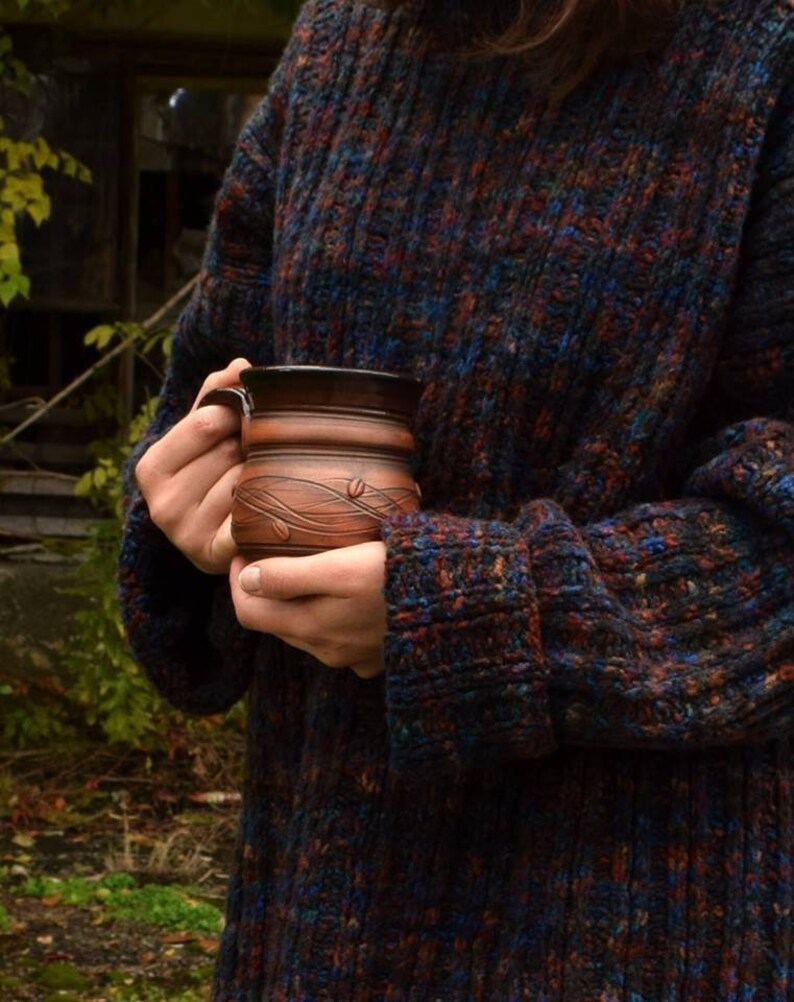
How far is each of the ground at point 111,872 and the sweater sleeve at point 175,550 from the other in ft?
7.46

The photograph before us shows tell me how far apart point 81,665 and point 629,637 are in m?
4.26

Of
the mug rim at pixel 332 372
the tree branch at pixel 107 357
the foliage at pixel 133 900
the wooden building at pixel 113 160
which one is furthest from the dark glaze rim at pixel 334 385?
the wooden building at pixel 113 160

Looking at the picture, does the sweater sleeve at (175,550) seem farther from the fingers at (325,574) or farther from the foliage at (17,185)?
the foliage at (17,185)

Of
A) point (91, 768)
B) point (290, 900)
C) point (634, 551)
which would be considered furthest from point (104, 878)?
point (634, 551)

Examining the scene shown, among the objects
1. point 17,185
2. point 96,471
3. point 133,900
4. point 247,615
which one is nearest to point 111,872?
point 133,900

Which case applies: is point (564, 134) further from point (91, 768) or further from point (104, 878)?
point (91, 768)

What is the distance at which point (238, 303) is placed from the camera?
1.51 metres

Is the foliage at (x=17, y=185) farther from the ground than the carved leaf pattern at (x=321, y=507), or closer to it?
farther from the ground

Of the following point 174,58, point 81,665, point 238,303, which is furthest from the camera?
point 174,58

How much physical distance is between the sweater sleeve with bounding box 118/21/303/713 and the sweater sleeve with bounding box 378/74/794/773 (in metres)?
0.34

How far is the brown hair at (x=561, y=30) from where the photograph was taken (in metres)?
1.25

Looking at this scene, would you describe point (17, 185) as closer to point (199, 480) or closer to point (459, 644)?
point (199, 480)

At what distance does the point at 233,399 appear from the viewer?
1.26m

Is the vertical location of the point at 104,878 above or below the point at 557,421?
below
